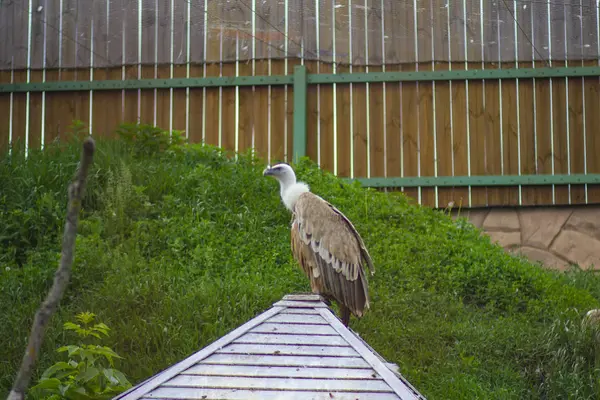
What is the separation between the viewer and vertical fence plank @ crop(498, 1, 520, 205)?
9797 mm

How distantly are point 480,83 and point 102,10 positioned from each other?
506 cm

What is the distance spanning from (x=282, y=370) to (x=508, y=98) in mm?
7417

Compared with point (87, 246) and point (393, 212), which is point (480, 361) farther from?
point (87, 246)

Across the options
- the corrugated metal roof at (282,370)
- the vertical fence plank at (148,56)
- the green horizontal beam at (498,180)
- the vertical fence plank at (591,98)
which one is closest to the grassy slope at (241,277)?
the green horizontal beam at (498,180)

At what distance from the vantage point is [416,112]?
992cm

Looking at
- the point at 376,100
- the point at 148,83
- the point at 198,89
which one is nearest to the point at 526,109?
the point at 376,100

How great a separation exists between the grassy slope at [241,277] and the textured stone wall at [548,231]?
2.33 feet

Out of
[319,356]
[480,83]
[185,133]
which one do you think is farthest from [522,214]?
[319,356]

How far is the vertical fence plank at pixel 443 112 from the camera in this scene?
971 cm

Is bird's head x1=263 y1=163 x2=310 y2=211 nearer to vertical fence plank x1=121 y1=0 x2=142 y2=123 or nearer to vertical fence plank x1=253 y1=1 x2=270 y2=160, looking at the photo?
vertical fence plank x1=253 y1=1 x2=270 y2=160

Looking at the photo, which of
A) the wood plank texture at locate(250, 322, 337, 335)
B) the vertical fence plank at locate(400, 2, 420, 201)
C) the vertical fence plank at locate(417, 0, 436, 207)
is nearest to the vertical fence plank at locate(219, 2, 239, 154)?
the vertical fence plank at locate(400, 2, 420, 201)

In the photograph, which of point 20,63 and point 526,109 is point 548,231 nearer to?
point 526,109

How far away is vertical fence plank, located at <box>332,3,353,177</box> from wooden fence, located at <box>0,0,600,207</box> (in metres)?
0.01

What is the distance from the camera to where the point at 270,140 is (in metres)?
10.0
